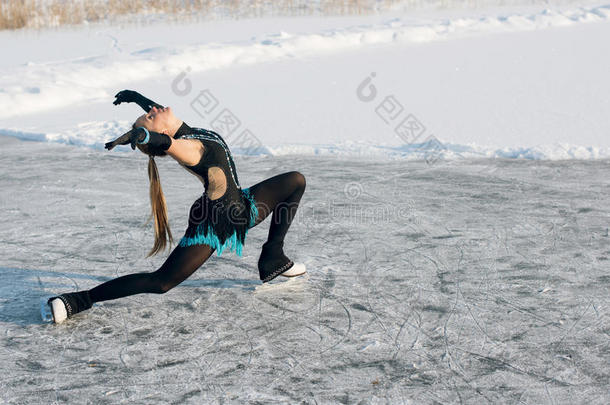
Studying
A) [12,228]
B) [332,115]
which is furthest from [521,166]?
[12,228]

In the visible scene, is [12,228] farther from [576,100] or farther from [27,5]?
[27,5]

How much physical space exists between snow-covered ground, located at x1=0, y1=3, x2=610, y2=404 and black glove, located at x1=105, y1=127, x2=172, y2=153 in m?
0.98

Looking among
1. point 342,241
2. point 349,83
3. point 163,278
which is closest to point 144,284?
point 163,278

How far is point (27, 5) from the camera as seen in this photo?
18.4m

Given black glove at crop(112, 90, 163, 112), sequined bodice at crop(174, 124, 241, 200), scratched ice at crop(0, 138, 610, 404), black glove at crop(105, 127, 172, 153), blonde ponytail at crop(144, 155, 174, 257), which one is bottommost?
scratched ice at crop(0, 138, 610, 404)

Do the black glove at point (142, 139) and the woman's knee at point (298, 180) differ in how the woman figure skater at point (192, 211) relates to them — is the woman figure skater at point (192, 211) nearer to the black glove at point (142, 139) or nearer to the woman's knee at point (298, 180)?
the black glove at point (142, 139)

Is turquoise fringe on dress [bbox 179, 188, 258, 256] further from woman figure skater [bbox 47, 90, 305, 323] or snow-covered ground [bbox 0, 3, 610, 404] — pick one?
snow-covered ground [bbox 0, 3, 610, 404]

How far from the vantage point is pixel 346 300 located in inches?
159

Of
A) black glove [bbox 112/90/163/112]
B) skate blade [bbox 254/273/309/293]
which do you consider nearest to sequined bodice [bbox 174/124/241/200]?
black glove [bbox 112/90/163/112]

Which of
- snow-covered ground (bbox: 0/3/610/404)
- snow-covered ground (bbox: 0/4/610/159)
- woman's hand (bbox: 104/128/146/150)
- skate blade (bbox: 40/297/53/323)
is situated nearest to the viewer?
woman's hand (bbox: 104/128/146/150)

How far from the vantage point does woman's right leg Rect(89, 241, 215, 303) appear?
369cm

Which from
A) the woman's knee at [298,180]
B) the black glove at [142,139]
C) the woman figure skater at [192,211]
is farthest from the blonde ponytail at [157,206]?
the woman's knee at [298,180]

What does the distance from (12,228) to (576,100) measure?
6.90 metres

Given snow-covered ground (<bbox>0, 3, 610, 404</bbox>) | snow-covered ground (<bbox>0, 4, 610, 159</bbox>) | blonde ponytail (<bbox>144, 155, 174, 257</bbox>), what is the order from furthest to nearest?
snow-covered ground (<bbox>0, 4, 610, 159</bbox>)
blonde ponytail (<bbox>144, 155, 174, 257</bbox>)
snow-covered ground (<bbox>0, 3, 610, 404</bbox>)
